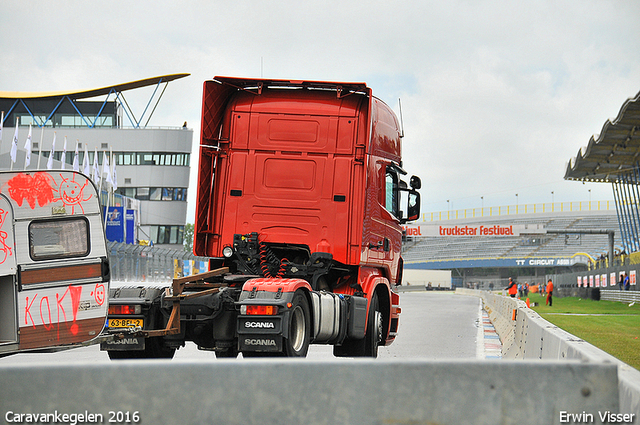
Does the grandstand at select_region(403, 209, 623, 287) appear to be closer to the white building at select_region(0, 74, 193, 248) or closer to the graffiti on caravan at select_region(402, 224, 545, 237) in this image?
the graffiti on caravan at select_region(402, 224, 545, 237)

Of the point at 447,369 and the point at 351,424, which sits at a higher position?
the point at 447,369

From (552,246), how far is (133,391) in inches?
4070

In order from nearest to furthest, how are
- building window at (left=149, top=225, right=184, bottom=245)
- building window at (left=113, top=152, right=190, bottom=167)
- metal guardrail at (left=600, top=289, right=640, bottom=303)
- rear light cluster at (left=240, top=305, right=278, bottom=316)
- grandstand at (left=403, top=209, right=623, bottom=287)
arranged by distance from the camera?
rear light cluster at (left=240, top=305, right=278, bottom=316) < metal guardrail at (left=600, top=289, right=640, bottom=303) < building window at (left=113, top=152, right=190, bottom=167) < building window at (left=149, top=225, right=184, bottom=245) < grandstand at (left=403, top=209, right=623, bottom=287)

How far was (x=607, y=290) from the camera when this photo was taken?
132ft

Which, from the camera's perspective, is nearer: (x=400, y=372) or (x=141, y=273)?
(x=400, y=372)

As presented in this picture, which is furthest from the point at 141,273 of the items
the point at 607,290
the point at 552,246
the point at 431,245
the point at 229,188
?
the point at 431,245

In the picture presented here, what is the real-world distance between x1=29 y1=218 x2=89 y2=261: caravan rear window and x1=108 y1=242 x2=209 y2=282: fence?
84.6 ft

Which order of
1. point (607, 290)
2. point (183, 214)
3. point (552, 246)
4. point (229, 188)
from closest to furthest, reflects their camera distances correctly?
point (229, 188) → point (607, 290) → point (183, 214) → point (552, 246)

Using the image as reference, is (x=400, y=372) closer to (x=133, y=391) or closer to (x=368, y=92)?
(x=133, y=391)

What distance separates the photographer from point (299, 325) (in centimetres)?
799

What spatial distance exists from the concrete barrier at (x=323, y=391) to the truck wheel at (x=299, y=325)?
15.0 feet

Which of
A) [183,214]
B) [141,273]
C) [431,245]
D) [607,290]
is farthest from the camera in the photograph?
[431,245]

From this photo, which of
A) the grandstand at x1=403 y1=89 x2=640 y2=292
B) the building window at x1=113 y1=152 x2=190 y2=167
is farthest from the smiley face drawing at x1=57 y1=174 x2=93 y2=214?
the building window at x1=113 y1=152 x2=190 y2=167

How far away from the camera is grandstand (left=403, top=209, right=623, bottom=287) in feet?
321
